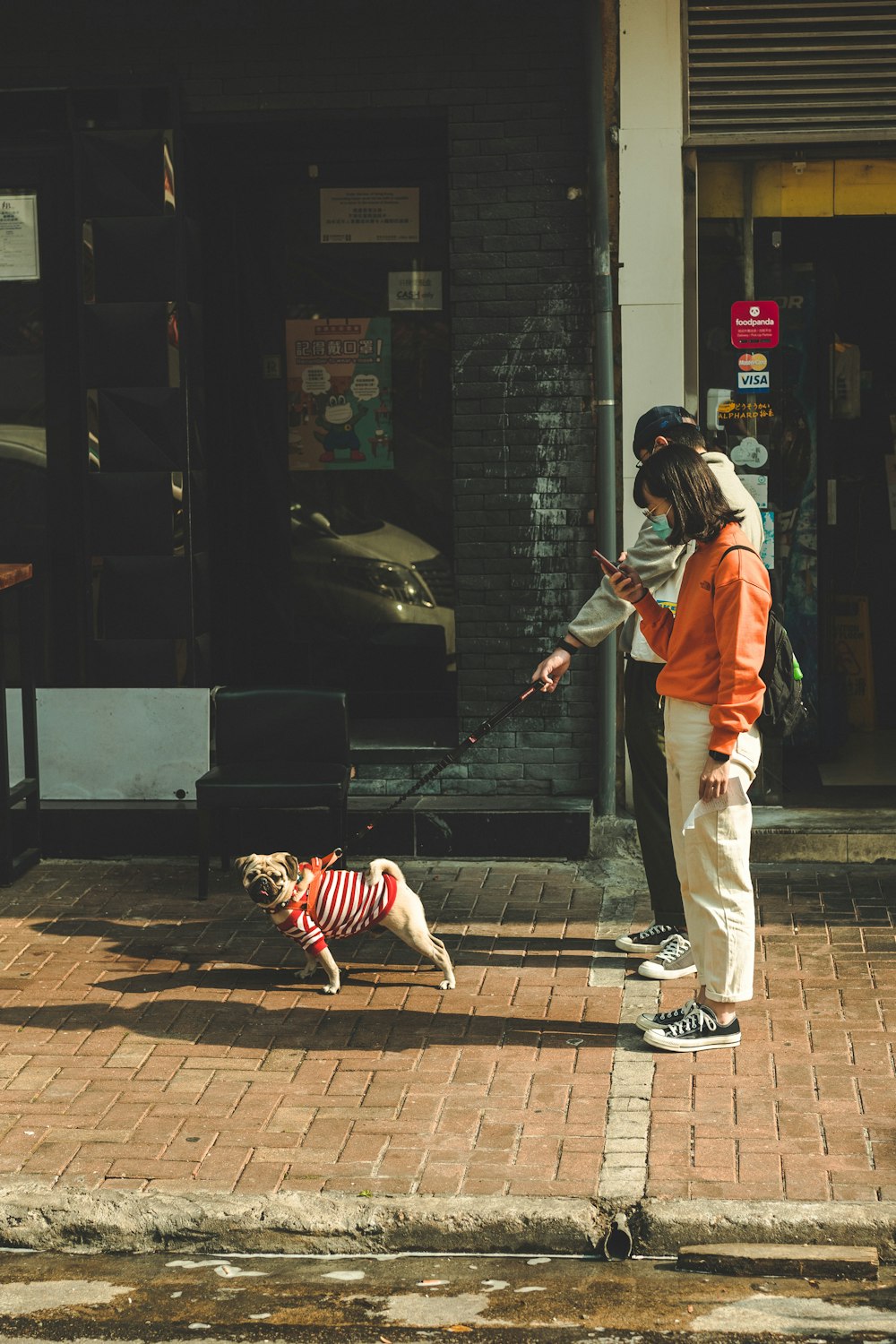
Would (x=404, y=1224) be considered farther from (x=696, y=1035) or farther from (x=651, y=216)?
(x=651, y=216)

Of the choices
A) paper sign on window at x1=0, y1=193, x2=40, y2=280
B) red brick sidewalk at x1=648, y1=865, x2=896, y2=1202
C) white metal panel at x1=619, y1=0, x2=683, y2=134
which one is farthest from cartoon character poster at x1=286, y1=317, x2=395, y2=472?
red brick sidewalk at x1=648, y1=865, x2=896, y2=1202

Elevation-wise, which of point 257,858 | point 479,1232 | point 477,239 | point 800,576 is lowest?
point 479,1232

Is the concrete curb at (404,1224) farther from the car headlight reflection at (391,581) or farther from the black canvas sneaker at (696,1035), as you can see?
the car headlight reflection at (391,581)

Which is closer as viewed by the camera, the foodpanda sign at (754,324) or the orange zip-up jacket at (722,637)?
the orange zip-up jacket at (722,637)

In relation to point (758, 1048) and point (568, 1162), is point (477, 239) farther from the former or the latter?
point (568, 1162)

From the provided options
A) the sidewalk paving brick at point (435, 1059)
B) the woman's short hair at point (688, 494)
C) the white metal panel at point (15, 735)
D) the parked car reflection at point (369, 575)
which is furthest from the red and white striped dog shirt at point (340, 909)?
the parked car reflection at point (369, 575)

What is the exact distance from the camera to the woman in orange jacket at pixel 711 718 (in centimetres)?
566

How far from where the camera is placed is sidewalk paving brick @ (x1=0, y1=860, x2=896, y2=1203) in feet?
16.7

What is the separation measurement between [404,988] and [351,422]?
3788 mm

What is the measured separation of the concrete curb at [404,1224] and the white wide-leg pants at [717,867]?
3.87 ft

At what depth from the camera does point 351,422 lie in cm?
942

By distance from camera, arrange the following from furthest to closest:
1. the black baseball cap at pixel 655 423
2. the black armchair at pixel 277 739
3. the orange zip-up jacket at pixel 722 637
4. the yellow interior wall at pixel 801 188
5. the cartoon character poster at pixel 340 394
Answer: the cartoon character poster at pixel 340 394 < the yellow interior wall at pixel 801 188 < the black armchair at pixel 277 739 < the black baseball cap at pixel 655 423 < the orange zip-up jacket at pixel 722 637

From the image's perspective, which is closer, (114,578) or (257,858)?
(257,858)

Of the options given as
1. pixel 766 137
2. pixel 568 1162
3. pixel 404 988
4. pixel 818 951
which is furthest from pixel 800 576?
pixel 568 1162
